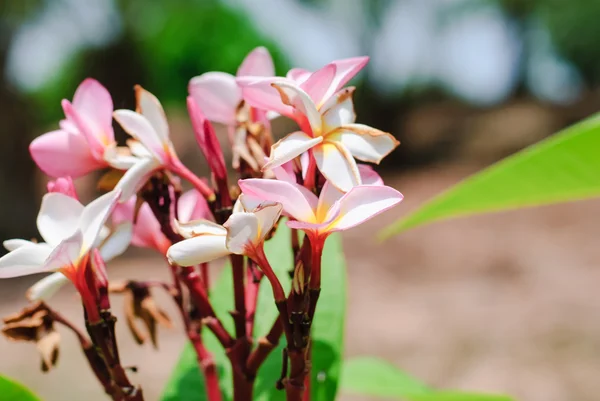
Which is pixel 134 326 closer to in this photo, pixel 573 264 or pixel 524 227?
pixel 573 264

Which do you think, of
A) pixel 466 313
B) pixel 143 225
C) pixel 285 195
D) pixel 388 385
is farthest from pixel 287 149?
pixel 466 313

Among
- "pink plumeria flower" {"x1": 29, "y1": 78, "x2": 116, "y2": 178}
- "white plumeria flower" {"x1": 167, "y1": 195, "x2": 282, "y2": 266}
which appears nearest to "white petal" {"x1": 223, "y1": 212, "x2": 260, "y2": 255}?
"white plumeria flower" {"x1": 167, "y1": 195, "x2": 282, "y2": 266}

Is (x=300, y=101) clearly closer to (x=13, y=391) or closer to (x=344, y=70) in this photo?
(x=344, y=70)

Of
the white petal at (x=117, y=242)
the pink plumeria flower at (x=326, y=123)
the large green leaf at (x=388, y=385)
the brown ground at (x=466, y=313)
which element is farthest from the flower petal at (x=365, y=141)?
the brown ground at (x=466, y=313)

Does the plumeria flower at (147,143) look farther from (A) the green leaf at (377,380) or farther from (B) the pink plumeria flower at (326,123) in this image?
(A) the green leaf at (377,380)

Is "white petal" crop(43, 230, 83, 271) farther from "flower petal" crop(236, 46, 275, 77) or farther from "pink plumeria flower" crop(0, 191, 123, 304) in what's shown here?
"flower petal" crop(236, 46, 275, 77)
